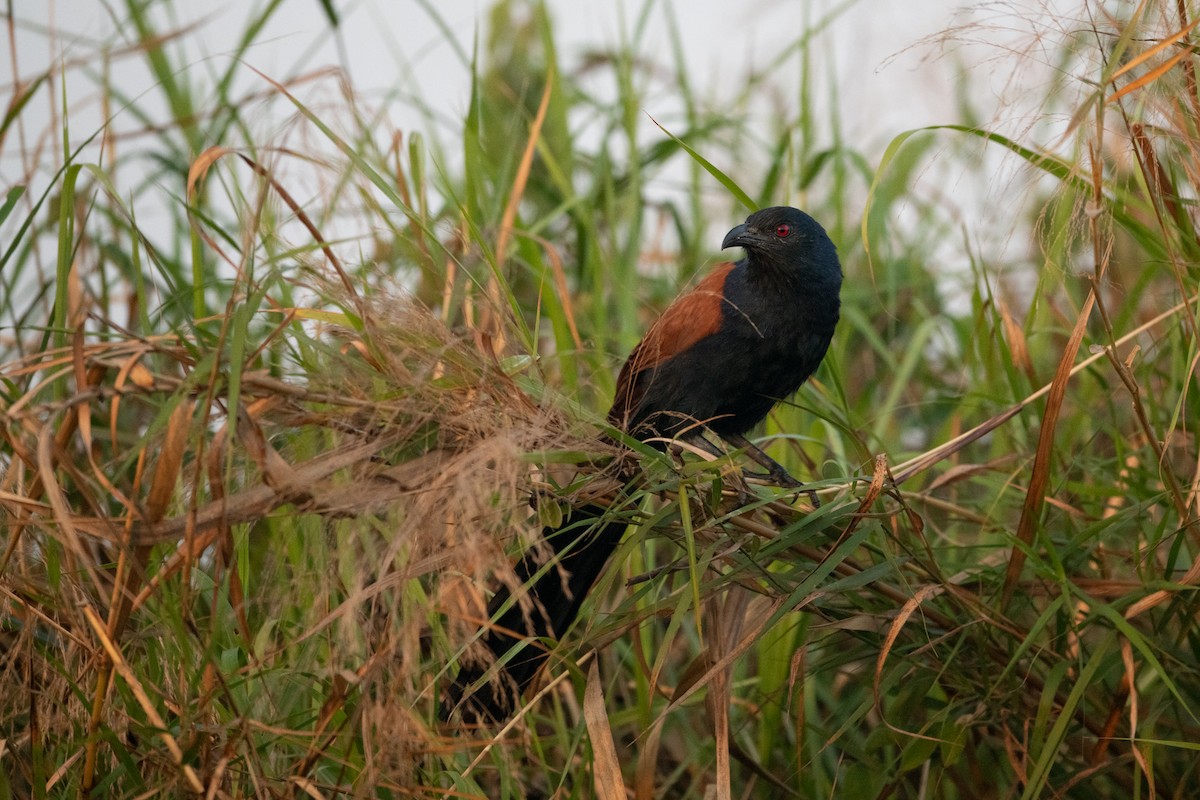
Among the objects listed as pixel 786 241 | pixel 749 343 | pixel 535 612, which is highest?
pixel 786 241

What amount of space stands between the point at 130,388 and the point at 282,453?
0.29 m

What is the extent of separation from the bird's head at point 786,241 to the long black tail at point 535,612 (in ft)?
3.36

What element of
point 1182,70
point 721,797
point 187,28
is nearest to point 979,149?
point 1182,70

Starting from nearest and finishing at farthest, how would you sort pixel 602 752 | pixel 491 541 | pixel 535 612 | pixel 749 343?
1. pixel 491 541
2. pixel 602 752
3. pixel 535 612
4. pixel 749 343

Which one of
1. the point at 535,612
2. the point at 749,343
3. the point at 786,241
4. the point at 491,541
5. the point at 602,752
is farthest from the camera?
the point at 786,241

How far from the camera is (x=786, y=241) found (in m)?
2.90

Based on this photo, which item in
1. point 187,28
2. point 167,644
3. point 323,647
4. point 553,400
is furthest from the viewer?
point 187,28

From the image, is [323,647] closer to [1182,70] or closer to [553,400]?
[553,400]

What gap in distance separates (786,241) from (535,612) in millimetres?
1311

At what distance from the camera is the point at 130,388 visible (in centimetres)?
155

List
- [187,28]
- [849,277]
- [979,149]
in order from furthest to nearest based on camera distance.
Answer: [849,277] → [187,28] → [979,149]

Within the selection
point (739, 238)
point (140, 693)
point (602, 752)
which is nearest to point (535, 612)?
point (602, 752)

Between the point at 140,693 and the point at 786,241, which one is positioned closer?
the point at 140,693

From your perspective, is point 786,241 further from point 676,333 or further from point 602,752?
point 602,752
